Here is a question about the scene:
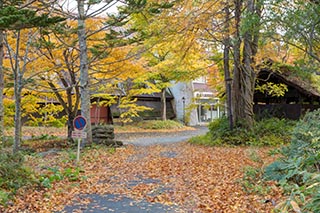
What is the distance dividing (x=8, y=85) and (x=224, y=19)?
8561 millimetres

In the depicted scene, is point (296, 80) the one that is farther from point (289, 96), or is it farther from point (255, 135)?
point (255, 135)

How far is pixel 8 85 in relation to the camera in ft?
36.9

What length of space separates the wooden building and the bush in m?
11.7

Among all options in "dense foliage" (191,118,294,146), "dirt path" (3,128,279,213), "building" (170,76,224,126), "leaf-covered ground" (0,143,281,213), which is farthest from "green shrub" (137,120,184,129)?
"dirt path" (3,128,279,213)

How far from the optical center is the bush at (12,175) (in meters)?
5.15

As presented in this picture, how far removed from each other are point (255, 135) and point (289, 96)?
5.43 metres

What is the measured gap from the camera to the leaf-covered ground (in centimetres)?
482

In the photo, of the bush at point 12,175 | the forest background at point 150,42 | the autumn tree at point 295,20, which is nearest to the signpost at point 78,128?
the forest background at point 150,42

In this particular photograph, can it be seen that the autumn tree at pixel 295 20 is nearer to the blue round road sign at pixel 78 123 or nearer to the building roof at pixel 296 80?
the blue round road sign at pixel 78 123

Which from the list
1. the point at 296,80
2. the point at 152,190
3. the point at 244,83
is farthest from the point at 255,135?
the point at 152,190

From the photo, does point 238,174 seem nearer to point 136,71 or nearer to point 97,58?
point 97,58

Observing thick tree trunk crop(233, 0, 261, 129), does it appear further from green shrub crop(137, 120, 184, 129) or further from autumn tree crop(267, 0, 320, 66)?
green shrub crop(137, 120, 184, 129)

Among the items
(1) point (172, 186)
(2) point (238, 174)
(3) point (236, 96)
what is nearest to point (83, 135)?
(1) point (172, 186)

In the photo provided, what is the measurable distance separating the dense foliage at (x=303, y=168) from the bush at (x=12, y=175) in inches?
164
